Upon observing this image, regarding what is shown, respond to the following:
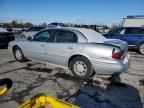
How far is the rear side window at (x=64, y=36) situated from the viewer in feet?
19.2

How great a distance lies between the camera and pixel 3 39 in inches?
451

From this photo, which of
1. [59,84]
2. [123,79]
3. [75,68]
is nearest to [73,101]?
[59,84]

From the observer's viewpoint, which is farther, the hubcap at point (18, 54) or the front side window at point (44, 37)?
the hubcap at point (18, 54)

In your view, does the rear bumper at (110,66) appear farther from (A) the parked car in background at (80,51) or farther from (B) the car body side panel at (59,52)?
(B) the car body side panel at (59,52)

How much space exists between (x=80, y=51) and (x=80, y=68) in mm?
519

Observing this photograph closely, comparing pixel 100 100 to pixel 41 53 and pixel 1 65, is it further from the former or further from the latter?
pixel 1 65

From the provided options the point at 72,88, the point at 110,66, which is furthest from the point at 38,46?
the point at 110,66

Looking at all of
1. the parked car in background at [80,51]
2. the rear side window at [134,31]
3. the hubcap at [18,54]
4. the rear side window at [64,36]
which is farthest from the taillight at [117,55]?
the rear side window at [134,31]

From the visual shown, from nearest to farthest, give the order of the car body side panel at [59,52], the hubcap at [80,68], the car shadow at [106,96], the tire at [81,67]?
the car shadow at [106,96] → the tire at [81,67] → the hubcap at [80,68] → the car body side panel at [59,52]

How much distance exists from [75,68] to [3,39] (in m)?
7.20

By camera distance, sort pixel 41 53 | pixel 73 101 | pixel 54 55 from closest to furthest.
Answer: pixel 73 101
pixel 54 55
pixel 41 53

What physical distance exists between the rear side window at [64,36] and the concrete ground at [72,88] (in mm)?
1078

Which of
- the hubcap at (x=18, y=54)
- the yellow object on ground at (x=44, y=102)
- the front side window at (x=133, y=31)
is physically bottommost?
the hubcap at (x=18, y=54)

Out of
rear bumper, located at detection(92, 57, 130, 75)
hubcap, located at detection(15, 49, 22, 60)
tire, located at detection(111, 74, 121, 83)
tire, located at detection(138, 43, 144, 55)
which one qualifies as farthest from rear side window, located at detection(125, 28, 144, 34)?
hubcap, located at detection(15, 49, 22, 60)
